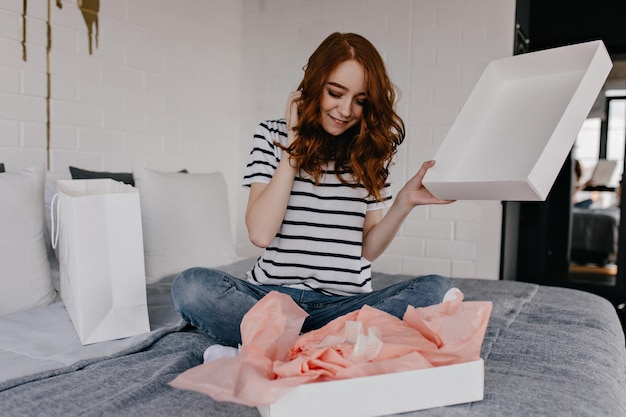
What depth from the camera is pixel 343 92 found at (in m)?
1.49

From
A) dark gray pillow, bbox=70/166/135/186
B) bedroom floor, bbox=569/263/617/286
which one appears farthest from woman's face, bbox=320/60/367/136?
bedroom floor, bbox=569/263/617/286

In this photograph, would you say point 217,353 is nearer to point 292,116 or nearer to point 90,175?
point 292,116

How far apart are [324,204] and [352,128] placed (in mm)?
235

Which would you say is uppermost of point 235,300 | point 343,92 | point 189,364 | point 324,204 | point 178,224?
point 343,92

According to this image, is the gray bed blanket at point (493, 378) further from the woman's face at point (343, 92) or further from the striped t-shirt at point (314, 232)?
the woman's face at point (343, 92)

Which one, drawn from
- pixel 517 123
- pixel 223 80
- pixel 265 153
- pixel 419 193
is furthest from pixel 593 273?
pixel 265 153

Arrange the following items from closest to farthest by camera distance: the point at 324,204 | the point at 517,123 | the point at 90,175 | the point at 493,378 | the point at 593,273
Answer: the point at 493,378 → the point at 517,123 → the point at 324,204 → the point at 90,175 → the point at 593,273

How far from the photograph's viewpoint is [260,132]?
5.40 feet

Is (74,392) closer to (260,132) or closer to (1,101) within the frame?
(260,132)

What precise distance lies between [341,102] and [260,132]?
280 mm

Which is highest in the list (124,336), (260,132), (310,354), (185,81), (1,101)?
(185,81)

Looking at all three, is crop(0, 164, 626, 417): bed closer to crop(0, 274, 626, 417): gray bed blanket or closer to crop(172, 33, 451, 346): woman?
crop(0, 274, 626, 417): gray bed blanket

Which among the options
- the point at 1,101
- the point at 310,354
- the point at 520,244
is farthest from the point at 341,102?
the point at 520,244

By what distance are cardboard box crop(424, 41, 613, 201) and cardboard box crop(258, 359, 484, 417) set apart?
1.41ft
